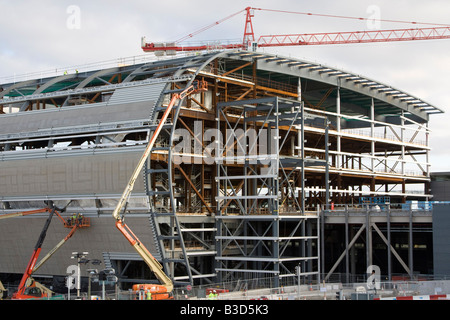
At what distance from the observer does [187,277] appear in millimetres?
60750

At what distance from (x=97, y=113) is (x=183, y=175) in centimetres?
1051

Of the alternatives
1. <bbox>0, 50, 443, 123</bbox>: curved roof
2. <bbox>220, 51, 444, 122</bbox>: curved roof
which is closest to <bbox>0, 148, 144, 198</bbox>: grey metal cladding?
<bbox>0, 50, 443, 123</bbox>: curved roof

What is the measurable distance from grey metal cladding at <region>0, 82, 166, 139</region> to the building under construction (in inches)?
5.5

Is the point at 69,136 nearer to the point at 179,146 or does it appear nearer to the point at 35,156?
the point at 35,156

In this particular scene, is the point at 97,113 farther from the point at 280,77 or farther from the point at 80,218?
the point at 280,77

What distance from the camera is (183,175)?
218 ft

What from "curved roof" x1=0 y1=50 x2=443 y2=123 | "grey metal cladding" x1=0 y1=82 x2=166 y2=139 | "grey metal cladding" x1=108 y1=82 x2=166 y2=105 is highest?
"curved roof" x1=0 y1=50 x2=443 y2=123

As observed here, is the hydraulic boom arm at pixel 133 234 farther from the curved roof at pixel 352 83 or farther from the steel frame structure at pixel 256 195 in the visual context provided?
the curved roof at pixel 352 83

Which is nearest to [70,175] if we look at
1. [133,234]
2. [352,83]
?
[133,234]

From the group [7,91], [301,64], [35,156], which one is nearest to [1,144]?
[35,156]

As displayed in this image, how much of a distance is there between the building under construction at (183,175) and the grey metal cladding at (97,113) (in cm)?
14

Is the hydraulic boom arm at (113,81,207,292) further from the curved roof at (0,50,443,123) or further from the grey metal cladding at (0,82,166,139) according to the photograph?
the curved roof at (0,50,443,123)

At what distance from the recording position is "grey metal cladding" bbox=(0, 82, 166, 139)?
62250mm

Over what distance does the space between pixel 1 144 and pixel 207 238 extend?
82.5 feet
